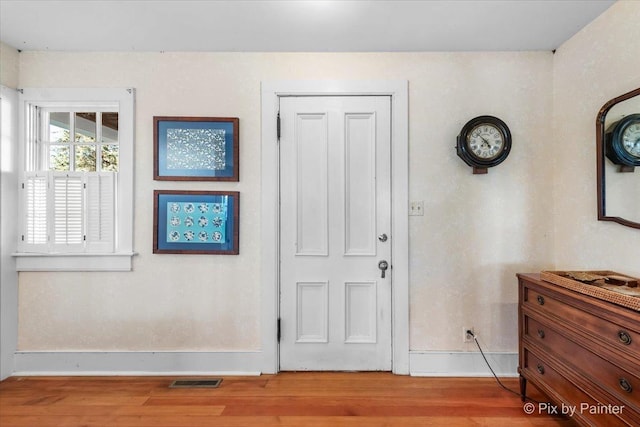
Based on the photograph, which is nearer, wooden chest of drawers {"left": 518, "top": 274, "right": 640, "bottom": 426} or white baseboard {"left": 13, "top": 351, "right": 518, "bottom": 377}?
wooden chest of drawers {"left": 518, "top": 274, "right": 640, "bottom": 426}

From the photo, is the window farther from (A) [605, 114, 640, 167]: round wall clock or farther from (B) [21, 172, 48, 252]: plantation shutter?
(A) [605, 114, 640, 167]: round wall clock

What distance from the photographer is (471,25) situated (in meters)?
2.05

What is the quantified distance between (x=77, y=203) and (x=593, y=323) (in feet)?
10.5

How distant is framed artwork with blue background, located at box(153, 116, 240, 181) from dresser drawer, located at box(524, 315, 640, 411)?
7.06ft

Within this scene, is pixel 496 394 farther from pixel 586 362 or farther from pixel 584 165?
pixel 584 165

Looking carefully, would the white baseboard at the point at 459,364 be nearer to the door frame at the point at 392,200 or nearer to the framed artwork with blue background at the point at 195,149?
the door frame at the point at 392,200

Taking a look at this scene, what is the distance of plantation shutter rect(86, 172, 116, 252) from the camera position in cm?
239

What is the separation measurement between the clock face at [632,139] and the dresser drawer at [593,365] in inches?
40.6

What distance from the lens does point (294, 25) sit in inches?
80.4

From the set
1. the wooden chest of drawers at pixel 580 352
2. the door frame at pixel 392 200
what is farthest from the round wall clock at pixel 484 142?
the wooden chest of drawers at pixel 580 352

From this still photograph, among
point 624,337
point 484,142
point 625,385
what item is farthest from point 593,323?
point 484,142

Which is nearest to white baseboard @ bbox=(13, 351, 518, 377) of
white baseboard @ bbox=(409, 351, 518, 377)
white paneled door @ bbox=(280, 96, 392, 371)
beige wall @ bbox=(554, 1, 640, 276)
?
white baseboard @ bbox=(409, 351, 518, 377)

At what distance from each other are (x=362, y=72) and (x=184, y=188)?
1556mm

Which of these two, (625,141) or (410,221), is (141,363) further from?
(625,141)
